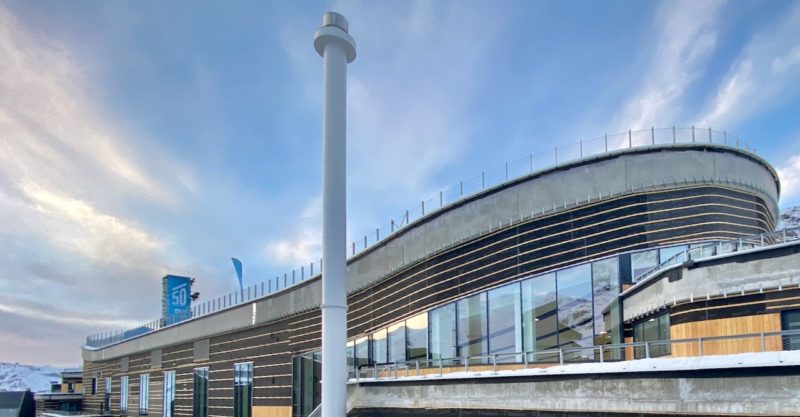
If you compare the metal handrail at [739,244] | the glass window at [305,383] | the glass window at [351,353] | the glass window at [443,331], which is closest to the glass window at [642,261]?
the metal handrail at [739,244]

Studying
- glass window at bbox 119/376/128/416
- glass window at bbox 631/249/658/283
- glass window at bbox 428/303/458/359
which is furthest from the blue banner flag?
glass window at bbox 631/249/658/283

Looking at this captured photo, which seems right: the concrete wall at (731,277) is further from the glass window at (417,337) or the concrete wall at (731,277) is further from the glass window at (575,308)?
the glass window at (417,337)

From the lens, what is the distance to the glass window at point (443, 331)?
31438 mm

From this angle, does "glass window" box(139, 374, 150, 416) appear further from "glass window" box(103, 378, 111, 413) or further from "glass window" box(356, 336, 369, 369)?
"glass window" box(356, 336, 369, 369)

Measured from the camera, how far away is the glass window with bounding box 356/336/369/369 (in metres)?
36.3

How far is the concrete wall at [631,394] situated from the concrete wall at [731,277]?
19.9 feet

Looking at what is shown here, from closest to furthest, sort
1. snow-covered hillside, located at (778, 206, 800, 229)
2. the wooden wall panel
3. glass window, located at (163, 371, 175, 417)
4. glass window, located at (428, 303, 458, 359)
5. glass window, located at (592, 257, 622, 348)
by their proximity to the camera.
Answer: the wooden wall panel → glass window, located at (592, 257, 622, 348) → glass window, located at (428, 303, 458, 359) → snow-covered hillside, located at (778, 206, 800, 229) → glass window, located at (163, 371, 175, 417)

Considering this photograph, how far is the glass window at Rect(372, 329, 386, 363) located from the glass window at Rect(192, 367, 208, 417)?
785 inches

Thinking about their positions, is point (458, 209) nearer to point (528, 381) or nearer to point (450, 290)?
point (450, 290)

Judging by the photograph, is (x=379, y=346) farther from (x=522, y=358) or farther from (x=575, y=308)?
(x=522, y=358)

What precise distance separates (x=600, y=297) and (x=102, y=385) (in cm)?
7142

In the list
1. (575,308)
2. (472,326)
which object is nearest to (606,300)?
(575,308)

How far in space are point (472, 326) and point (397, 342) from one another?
5.57 m

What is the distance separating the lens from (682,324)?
2108 centimetres
